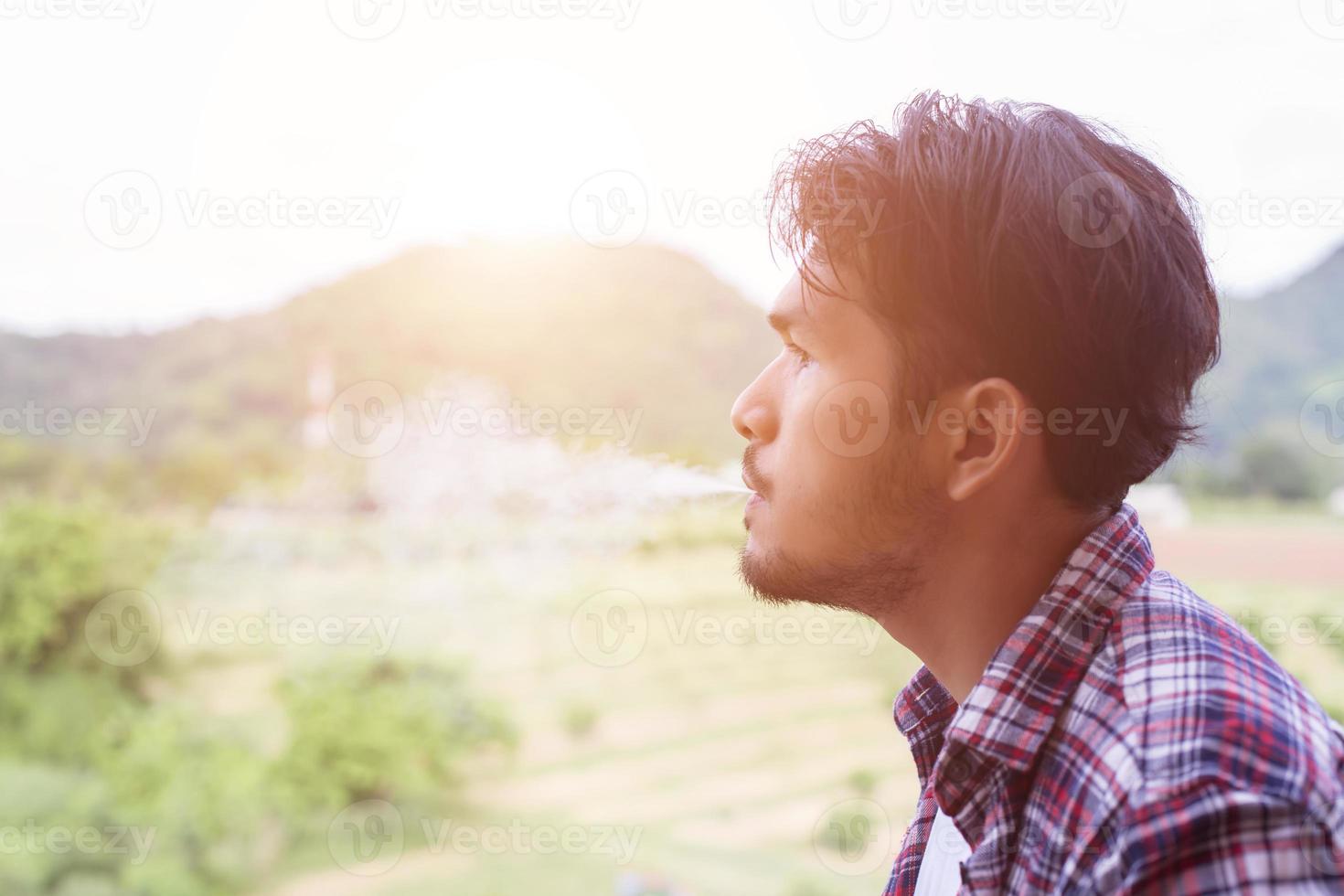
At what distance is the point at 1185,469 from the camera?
271 centimetres

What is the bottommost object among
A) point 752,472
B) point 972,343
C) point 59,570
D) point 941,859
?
point 59,570

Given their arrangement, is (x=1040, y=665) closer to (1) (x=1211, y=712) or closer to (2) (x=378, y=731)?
(1) (x=1211, y=712)

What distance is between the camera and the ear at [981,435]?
824 mm

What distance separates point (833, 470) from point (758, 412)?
0.10 metres

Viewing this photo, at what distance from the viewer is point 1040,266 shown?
81 cm

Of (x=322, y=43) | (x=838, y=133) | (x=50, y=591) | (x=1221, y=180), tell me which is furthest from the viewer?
(x=50, y=591)

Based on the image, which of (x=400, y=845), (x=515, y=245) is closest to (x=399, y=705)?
(x=400, y=845)

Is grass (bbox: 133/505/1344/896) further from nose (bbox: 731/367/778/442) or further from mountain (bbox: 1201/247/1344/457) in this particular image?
nose (bbox: 731/367/778/442)

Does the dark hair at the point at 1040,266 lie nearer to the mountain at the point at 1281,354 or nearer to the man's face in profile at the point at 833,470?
the man's face in profile at the point at 833,470

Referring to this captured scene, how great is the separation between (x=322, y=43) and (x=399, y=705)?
6.56 ft

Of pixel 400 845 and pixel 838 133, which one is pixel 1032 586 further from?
pixel 400 845

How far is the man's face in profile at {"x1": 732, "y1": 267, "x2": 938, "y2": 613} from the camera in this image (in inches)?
33.5

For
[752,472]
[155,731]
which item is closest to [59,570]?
[155,731]

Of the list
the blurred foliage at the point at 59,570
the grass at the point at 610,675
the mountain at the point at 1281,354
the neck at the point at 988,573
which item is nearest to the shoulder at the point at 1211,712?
the neck at the point at 988,573
